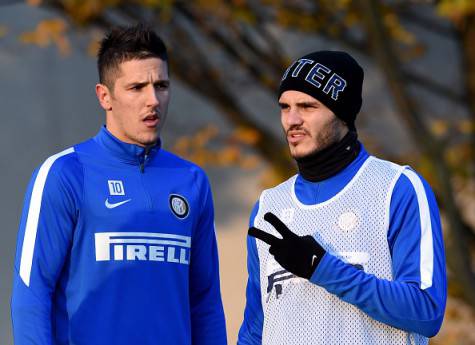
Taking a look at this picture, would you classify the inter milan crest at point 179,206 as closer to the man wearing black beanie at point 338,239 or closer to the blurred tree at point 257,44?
the man wearing black beanie at point 338,239

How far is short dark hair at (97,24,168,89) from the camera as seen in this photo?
4.31 metres

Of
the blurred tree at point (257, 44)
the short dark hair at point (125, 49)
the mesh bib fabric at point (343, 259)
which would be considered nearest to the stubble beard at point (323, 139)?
the mesh bib fabric at point (343, 259)

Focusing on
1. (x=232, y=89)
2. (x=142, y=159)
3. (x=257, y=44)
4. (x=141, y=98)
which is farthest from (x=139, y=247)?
(x=257, y=44)

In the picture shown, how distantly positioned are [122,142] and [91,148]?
128mm

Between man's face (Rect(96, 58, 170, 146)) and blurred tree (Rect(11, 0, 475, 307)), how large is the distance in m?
4.02

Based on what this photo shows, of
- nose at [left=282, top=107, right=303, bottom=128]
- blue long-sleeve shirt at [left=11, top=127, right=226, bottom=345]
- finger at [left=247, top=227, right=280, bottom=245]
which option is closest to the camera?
finger at [left=247, top=227, right=280, bottom=245]

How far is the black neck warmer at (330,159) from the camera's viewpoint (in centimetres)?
388

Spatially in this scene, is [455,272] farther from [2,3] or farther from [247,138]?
[2,3]

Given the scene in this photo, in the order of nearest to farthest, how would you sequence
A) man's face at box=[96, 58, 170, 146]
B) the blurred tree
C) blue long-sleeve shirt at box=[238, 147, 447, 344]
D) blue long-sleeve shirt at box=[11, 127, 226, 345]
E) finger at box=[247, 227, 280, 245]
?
blue long-sleeve shirt at box=[238, 147, 447, 344] → finger at box=[247, 227, 280, 245] → blue long-sleeve shirt at box=[11, 127, 226, 345] → man's face at box=[96, 58, 170, 146] → the blurred tree

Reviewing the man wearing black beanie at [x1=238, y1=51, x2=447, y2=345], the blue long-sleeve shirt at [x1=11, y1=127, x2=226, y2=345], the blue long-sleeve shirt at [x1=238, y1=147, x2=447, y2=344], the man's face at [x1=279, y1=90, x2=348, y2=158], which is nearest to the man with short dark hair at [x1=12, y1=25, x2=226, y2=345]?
the blue long-sleeve shirt at [x1=11, y1=127, x2=226, y2=345]

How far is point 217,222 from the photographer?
30.0 feet

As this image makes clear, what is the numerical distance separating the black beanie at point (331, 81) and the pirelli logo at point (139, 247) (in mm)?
735

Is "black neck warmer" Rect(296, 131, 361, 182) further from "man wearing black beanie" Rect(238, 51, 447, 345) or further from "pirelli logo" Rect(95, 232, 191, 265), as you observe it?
"pirelli logo" Rect(95, 232, 191, 265)

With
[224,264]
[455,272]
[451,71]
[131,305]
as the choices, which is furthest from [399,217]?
[451,71]
